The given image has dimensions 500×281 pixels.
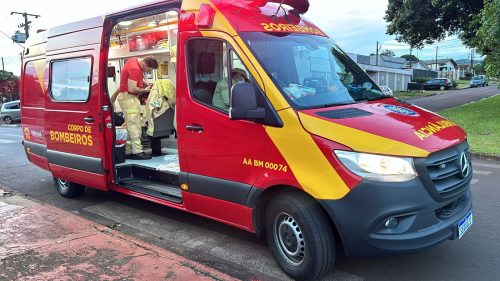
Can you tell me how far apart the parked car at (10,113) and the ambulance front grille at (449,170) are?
104ft

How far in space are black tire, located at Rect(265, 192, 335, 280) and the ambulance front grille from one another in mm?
892

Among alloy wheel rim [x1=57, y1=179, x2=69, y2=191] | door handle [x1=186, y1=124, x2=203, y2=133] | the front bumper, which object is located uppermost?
door handle [x1=186, y1=124, x2=203, y2=133]

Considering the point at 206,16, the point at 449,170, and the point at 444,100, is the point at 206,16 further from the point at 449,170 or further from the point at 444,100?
the point at 444,100

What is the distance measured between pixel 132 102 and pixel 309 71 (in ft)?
10.5

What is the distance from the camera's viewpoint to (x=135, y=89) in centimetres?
627

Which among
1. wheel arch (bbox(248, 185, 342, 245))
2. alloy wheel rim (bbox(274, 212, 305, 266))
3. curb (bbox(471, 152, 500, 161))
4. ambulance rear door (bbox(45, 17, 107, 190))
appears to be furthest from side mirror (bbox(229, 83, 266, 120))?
curb (bbox(471, 152, 500, 161))

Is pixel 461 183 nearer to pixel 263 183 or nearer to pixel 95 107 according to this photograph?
pixel 263 183

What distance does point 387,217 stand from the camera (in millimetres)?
3193

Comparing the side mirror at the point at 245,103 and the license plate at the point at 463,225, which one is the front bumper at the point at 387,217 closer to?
the license plate at the point at 463,225

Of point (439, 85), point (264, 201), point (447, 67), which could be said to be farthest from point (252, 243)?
point (447, 67)

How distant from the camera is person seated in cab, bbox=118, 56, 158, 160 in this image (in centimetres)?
627

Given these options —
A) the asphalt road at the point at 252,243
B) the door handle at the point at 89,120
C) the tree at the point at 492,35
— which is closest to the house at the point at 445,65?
the tree at the point at 492,35

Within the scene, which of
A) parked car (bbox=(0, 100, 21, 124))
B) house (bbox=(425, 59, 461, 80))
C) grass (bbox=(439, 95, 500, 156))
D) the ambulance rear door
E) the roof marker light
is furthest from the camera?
house (bbox=(425, 59, 461, 80))

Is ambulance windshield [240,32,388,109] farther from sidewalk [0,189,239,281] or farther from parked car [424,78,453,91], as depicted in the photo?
parked car [424,78,453,91]
